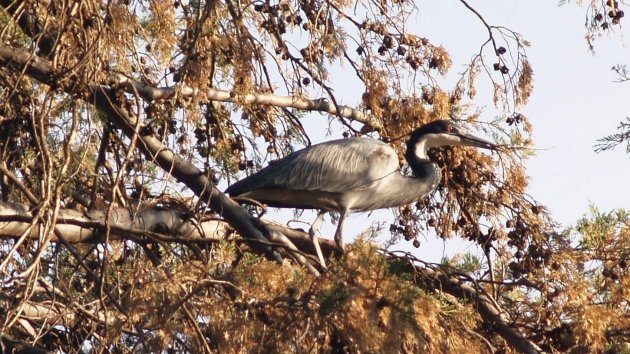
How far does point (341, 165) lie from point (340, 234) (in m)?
0.52

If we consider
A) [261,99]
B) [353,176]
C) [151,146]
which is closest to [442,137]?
[353,176]

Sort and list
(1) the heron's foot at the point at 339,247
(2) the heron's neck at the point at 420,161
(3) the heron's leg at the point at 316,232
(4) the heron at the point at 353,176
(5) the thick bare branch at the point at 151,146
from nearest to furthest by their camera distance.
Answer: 1. (5) the thick bare branch at the point at 151,146
2. (3) the heron's leg at the point at 316,232
3. (1) the heron's foot at the point at 339,247
4. (4) the heron at the point at 353,176
5. (2) the heron's neck at the point at 420,161

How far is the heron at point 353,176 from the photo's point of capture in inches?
246

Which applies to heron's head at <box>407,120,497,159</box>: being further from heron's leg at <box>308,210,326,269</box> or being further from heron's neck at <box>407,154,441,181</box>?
heron's leg at <box>308,210,326,269</box>

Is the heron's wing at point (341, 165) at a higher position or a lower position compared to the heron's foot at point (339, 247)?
higher

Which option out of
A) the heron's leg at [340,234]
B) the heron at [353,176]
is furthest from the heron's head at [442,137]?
the heron's leg at [340,234]

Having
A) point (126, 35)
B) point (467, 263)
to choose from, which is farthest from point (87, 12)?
point (467, 263)

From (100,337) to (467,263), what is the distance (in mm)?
2027

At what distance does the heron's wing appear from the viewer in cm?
643

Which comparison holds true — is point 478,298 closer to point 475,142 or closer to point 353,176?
point 475,142

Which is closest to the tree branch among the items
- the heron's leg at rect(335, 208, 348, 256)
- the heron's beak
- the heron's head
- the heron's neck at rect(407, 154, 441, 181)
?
the heron's leg at rect(335, 208, 348, 256)

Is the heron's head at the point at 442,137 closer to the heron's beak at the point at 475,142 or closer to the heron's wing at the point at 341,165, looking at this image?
the heron's beak at the point at 475,142

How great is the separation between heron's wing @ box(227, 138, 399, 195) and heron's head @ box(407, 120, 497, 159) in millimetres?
182

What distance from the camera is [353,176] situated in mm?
6691
